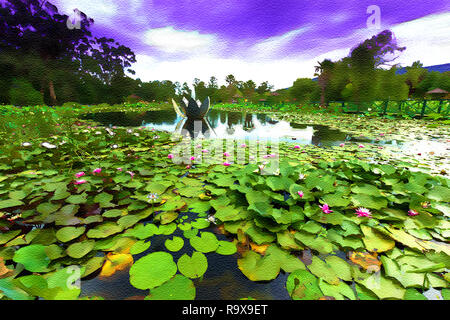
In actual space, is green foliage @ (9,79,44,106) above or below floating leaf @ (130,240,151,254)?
above

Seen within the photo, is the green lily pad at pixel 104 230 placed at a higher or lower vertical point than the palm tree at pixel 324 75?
lower

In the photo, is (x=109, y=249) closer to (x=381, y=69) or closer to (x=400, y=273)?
(x=400, y=273)

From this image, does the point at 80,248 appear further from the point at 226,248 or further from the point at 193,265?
the point at 226,248

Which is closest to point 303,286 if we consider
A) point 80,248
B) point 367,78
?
point 80,248

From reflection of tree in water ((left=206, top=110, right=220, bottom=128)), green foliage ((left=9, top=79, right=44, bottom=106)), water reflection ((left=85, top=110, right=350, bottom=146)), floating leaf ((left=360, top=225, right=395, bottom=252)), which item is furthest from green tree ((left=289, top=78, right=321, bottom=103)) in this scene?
green foliage ((left=9, top=79, right=44, bottom=106))

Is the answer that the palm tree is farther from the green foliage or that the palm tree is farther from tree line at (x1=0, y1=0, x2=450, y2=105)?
the green foliage

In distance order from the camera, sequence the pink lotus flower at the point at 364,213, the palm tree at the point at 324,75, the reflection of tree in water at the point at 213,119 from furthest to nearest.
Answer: the palm tree at the point at 324,75 → the reflection of tree in water at the point at 213,119 → the pink lotus flower at the point at 364,213

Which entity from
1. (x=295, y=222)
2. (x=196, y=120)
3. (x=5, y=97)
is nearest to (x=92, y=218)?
(x=295, y=222)

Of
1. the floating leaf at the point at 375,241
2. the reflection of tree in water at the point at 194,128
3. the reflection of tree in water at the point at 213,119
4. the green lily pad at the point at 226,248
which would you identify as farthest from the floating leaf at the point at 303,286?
the reflection of tree in water at the point at 213,119

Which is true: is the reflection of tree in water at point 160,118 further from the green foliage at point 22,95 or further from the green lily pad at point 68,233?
the green foliage at point 22,95

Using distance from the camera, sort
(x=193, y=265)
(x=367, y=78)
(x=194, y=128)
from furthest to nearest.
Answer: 1. (x=367, y=78)
2. (x=194, y=128)
3. (x=193, y=265)

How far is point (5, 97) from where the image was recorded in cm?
963

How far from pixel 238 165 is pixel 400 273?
4.34 feet

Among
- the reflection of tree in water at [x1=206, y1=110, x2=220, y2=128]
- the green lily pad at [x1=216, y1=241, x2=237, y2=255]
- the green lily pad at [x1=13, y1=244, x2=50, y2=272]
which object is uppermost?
the reflection of tree in water at [x1=206, y1=110, x2=220, y2=128]
